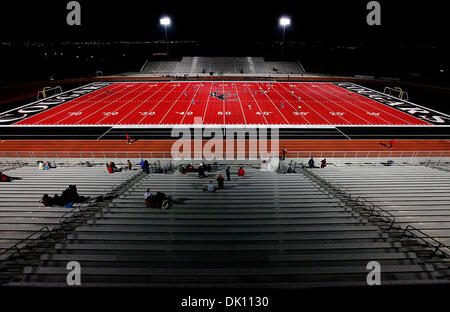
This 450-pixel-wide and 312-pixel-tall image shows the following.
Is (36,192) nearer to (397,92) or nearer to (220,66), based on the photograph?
(397,92)

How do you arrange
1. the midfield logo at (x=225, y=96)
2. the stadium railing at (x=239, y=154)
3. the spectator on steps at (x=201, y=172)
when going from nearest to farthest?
the spectator on steps at (x=201, y=172)
the stadium railing at (x=239, y=154)
the midfield logo at (x=225, y=96)

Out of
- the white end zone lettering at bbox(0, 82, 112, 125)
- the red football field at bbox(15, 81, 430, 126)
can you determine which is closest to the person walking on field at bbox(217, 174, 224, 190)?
the red football field at bbox(15, 81, 430, 126)

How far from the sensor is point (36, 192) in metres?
10.6

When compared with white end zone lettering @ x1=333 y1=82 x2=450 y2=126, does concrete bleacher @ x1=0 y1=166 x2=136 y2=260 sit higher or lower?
lower

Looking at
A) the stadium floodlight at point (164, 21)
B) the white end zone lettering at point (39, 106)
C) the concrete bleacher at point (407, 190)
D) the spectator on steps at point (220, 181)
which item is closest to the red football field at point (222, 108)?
the white end zone lettering at point (39, 106)

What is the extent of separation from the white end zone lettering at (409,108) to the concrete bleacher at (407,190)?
50.7ft

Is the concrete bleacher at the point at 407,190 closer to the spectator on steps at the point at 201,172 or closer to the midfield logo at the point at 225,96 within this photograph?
the spectator on steps at the point at 201,172

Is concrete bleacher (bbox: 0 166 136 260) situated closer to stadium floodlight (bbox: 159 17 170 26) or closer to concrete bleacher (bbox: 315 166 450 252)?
concrete bleacher (bbox: 315 166 450 252)

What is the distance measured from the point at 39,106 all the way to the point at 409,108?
4885cm

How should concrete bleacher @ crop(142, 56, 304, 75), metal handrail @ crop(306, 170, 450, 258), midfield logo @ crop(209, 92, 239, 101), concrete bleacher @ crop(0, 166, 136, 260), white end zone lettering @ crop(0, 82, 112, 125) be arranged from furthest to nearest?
1. concrete bleacher @ crop(142, 56, 304, 75)
2. midfield logo @ crop(209, 92, 239, 101)
3. white end zone lettering @ crop(0, 82, 112, 125)
4. concrete bleacher @ crop(0, 166, 136, 260)
5. metal handrail @ crop(306, 170, 450, 258)

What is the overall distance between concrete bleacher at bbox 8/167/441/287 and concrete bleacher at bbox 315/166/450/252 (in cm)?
212

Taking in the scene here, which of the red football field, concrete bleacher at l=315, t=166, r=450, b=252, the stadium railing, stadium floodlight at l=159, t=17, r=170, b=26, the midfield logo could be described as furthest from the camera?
stadium floodlight at l=159, t=17, r=170, b=26

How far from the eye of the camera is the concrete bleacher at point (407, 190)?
8.48 metres

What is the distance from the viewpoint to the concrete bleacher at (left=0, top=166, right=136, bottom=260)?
26.4 ft
